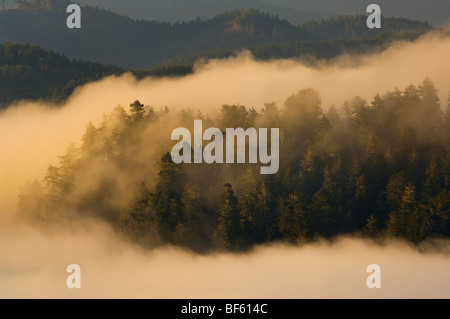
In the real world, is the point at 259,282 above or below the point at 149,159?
below

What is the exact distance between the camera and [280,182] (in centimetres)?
13162

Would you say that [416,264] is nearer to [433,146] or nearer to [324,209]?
[324,209]

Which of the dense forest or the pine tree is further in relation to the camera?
the dense forest

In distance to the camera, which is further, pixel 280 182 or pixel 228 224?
pixel 280 182

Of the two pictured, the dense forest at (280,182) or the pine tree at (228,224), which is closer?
the pine tree at (228,224)

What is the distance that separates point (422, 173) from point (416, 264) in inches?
805

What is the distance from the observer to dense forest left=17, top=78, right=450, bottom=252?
125 metres

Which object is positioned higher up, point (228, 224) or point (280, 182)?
point (280, 182)

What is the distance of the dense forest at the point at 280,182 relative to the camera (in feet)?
409
